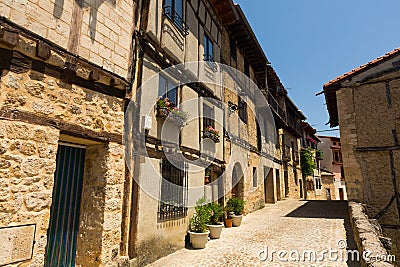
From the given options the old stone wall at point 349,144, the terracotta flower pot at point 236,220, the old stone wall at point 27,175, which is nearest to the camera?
the old stone wall at point 27,175

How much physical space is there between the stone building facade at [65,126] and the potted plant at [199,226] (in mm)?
2163

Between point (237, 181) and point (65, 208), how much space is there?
777 centimetres

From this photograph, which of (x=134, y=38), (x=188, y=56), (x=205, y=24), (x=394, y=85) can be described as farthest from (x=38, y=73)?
(x=394, y=85)

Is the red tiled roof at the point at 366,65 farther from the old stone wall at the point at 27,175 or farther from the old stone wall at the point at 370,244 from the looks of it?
the old stone wall at the point at 27,175

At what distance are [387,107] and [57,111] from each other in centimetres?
1094

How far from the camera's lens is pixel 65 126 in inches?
146

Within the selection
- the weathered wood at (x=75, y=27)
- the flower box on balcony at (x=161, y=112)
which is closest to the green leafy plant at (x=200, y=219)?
the flower box on balcony at (x=161, y=112)

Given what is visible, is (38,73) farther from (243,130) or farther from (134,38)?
(243,130)

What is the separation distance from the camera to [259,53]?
43.0ft

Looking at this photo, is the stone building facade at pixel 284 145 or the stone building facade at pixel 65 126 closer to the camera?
the stone building facade at pixel 65 126

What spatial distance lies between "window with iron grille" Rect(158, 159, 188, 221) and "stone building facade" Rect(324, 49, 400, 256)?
684cm

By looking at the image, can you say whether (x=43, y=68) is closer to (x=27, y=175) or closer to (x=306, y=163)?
(x=27, y=175)

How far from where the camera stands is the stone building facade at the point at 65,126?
3086 mm

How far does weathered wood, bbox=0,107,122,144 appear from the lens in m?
3.05
